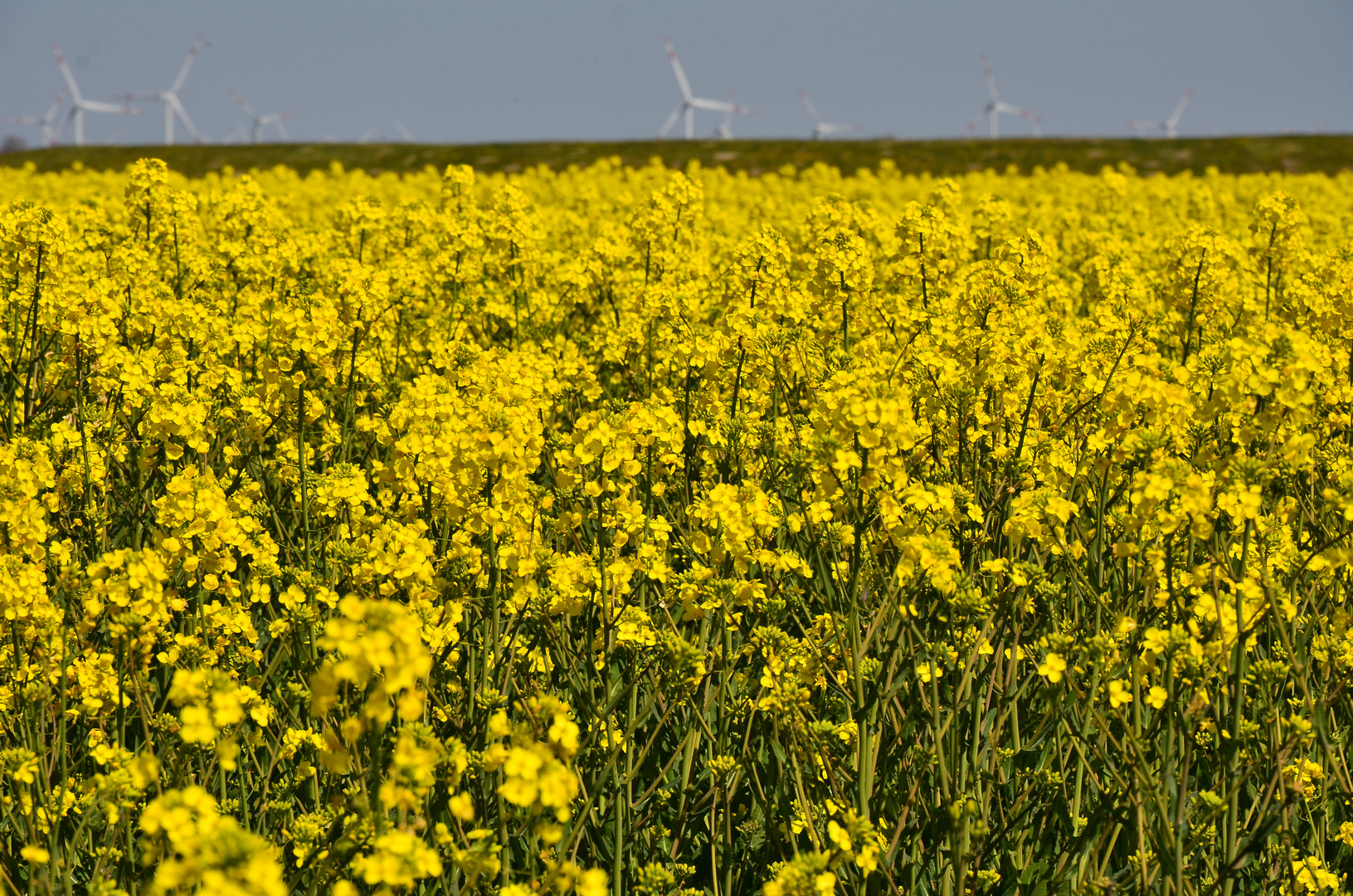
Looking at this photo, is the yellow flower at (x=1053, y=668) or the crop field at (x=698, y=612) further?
the crop field at (x=698, y=612)

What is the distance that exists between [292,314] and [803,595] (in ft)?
10.0

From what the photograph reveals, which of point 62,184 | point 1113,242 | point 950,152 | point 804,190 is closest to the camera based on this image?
point 1113,242

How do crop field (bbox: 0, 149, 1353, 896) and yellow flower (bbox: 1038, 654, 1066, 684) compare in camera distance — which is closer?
yellow flower (bbox: 1038, 654, 1066, 684)

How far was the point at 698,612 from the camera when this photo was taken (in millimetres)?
3965

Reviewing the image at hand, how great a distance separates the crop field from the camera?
10.7 feet

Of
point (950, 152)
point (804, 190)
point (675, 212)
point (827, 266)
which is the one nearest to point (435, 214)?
point (675, 212)

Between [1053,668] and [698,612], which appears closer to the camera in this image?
[1053,668]

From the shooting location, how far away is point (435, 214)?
10484 millimetres

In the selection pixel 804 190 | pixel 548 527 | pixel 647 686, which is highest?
pixel 804 190

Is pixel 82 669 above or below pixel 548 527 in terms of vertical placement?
below

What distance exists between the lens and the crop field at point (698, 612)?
3.26m

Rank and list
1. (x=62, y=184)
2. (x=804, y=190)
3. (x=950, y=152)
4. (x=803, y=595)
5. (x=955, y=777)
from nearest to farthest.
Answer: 1. (x=955, y=777)
2. (x=803, y=595)
3. (x=62, y=184)
4. (x=804, y=190)
5. (x=950, y=152)

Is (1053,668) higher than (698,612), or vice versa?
(1053,668)

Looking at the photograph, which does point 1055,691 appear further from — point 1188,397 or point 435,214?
point 435,214
